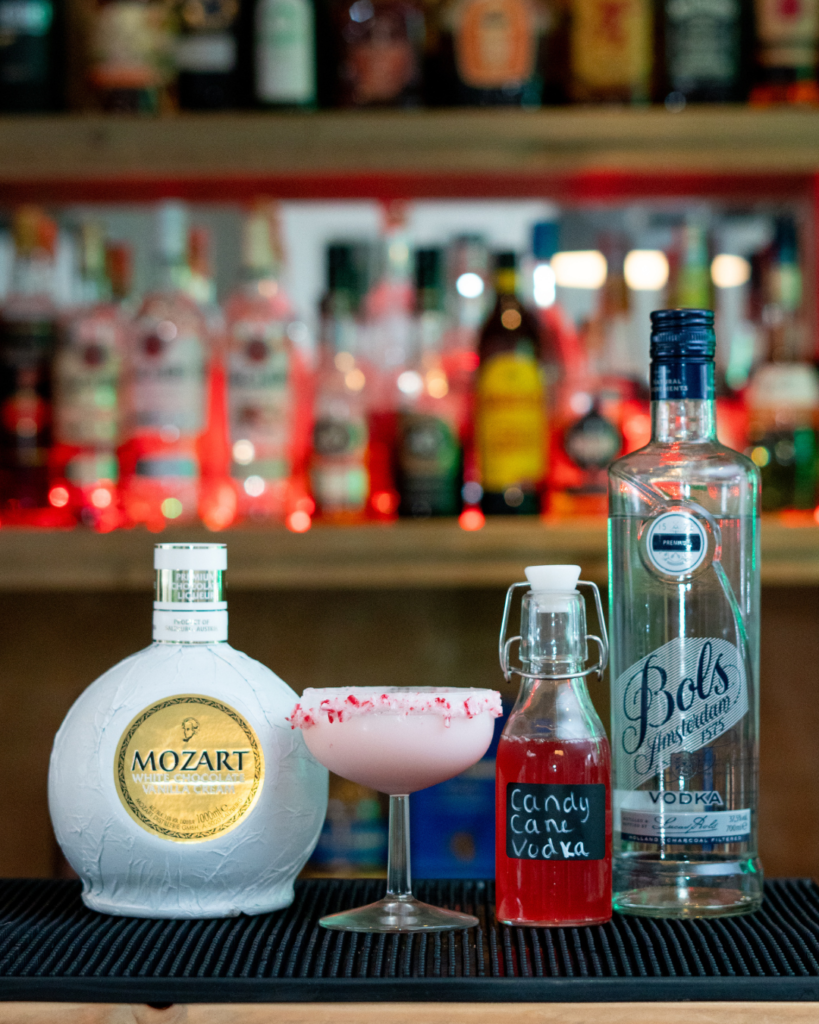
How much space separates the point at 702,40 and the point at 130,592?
2.80ft

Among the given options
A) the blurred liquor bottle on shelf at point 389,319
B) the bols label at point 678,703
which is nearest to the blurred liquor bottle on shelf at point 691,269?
the blurred liquor bottle on shelf at point 389,319

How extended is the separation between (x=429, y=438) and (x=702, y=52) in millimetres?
465

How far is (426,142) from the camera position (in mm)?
1136

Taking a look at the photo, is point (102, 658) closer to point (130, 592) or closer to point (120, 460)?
point (130, 592)

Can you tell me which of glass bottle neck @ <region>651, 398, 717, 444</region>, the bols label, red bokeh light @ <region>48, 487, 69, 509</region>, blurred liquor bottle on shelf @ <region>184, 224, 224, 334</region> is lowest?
the bols label

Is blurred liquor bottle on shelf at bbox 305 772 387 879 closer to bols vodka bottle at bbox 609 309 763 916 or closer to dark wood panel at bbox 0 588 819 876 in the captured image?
dark wood panel at bbox 0 588 819 876

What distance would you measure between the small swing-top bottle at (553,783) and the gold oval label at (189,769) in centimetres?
18

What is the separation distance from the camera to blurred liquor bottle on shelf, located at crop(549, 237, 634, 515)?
1250 millimetres

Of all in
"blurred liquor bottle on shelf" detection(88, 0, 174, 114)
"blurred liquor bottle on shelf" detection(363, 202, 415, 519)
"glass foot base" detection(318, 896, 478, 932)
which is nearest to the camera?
"glass foot base" detection(318, 896, 478, 932)

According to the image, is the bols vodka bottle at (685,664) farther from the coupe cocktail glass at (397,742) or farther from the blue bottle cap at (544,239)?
the blue bottle cap at (544,239)

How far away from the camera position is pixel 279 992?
0.71m

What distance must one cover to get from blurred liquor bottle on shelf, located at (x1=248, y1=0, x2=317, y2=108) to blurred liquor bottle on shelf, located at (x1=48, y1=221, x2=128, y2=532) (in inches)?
11.4

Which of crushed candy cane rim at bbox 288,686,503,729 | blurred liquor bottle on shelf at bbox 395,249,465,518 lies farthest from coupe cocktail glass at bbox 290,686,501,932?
blurred liquor bottle on shelf at bbox 395,249,465,518

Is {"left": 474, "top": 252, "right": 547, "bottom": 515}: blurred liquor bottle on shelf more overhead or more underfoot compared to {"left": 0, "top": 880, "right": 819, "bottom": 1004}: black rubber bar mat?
more overhead
